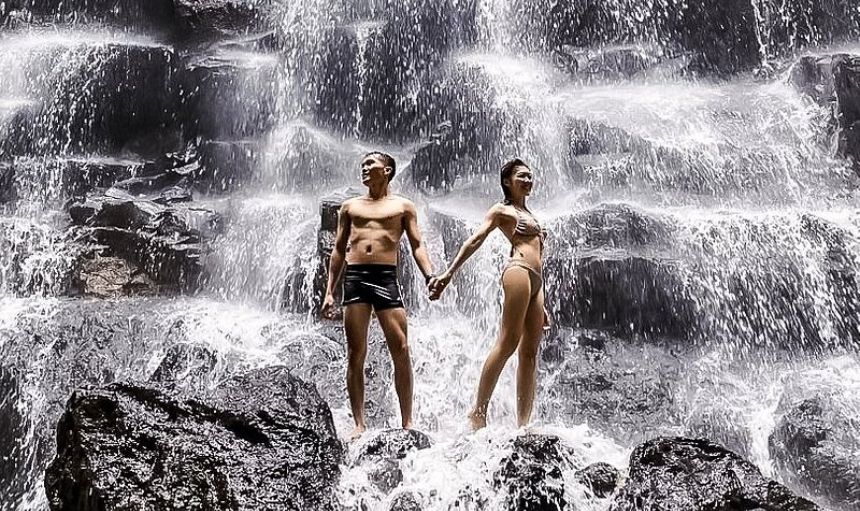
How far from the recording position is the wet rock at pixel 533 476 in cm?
382

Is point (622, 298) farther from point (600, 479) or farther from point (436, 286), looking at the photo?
point (600, 479)

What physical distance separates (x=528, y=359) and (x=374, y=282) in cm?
112

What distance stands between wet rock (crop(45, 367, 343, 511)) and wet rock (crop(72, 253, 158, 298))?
5314 mm

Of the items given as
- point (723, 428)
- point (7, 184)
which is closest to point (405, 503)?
point (723, 428)

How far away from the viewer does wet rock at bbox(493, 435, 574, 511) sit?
3816 millimetres

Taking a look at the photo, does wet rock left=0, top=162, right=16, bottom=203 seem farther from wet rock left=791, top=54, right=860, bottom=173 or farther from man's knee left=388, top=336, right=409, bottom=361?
wet rock left=791, top=54, right=860, bottom=173

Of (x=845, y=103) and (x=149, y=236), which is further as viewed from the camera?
(x=845, y=103)

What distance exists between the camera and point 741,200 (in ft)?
32.7

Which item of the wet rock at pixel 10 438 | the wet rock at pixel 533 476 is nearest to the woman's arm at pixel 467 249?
the wet rock at pixel 533 476

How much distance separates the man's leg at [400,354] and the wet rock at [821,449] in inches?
135

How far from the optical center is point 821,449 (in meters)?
6.05

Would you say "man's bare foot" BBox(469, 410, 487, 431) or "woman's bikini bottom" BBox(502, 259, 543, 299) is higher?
"woman's bikini bottom" BBox(502, 259, 543, 299)

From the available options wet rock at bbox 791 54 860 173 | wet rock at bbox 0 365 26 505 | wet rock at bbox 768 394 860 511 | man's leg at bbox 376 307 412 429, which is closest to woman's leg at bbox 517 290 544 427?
man's leg at bbox 376 307 412 429

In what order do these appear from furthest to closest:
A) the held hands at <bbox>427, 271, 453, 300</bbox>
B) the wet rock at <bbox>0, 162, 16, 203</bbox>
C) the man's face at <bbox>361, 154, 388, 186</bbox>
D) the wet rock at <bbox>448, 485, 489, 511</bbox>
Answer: the wet rock at <bbox>0, 162, 16, 203</bbox>
the man's face at <bbox>361, 154, 388, 186</bbox>
the held hands at <bbox>427, 271, 453, 300</bbox>
the wet rock at <bbox>448, 485, 489, 511</bbox>
